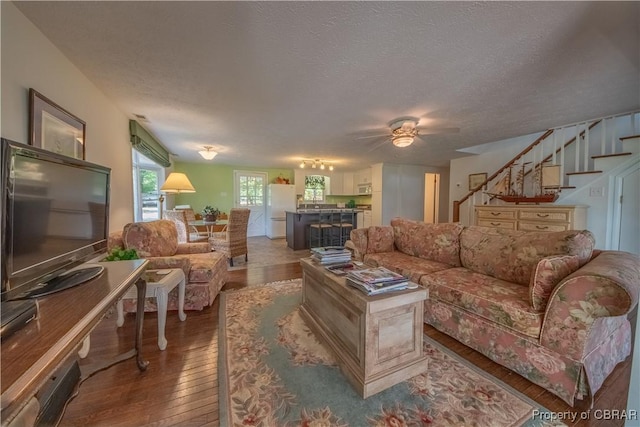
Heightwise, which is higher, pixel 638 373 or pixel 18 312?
pixel 18 312

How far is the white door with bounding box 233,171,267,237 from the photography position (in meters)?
7.32

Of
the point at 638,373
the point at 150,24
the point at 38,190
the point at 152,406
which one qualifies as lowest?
the point at 152,406

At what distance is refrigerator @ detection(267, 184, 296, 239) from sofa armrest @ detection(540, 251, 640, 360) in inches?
239

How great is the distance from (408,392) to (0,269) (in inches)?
77.3

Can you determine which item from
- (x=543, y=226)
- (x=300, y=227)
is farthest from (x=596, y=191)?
(x=300, y=227)

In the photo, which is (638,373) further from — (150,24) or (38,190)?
(150,24)

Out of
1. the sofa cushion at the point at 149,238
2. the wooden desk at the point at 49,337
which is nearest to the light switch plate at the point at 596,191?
the wooden desk at the point at 49,337

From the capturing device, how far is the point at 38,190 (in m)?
1.00

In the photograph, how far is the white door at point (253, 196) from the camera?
7324 millimetres

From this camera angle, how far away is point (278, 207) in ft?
22.9

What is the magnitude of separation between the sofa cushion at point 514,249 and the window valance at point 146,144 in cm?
420

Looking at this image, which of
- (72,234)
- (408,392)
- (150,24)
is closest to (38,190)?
(72,234)

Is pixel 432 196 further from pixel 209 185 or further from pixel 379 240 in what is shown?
pixel 209 185

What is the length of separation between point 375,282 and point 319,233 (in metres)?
4.03
